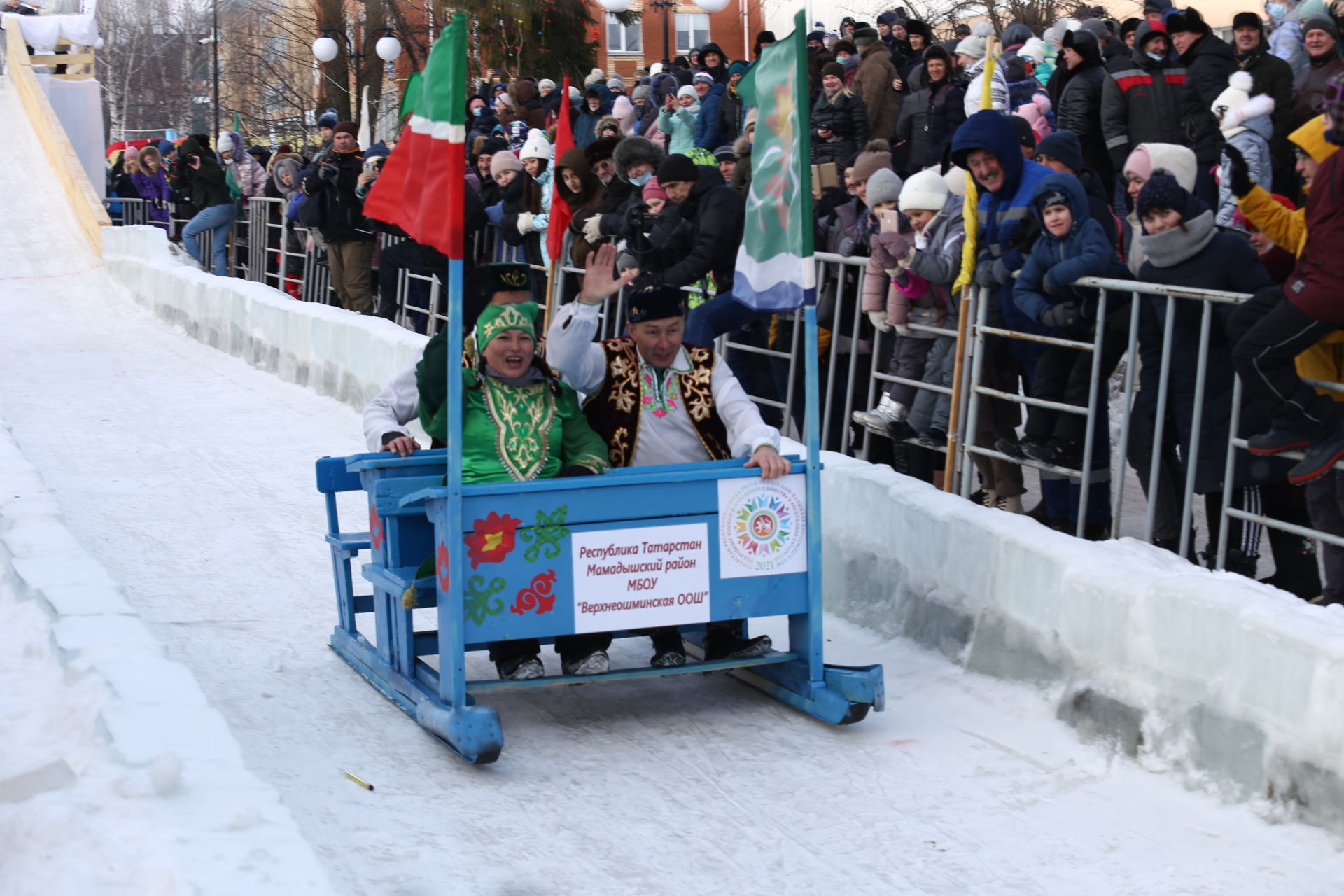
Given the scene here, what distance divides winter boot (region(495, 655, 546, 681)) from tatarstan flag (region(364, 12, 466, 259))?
4.45 feet

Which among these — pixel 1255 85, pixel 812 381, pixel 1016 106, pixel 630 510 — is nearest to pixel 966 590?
pixel 812 381

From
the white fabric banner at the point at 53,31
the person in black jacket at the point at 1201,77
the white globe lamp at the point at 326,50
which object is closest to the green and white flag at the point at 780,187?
the person in black jacket at the point at 1201,77

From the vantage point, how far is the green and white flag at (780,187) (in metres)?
4.85

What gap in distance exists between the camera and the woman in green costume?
5148 millimetres

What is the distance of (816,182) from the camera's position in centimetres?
874

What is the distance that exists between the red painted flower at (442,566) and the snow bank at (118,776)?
83 centimetres

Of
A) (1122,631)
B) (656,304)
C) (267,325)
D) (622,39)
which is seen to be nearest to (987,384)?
(656,304)

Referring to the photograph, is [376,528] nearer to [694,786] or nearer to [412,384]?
[412,384]

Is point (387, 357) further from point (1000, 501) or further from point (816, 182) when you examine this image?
point (1000, 501)

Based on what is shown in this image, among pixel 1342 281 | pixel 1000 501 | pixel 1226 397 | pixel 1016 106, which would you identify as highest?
pixel 1016 106

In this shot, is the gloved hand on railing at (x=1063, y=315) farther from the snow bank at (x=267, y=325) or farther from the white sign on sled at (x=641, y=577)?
the snow bank at (x=267, y=325)

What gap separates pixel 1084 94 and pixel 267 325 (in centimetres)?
704

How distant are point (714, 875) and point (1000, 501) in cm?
302

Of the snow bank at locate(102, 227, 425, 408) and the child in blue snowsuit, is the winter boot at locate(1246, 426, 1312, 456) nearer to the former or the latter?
the child in blue snowsuit
